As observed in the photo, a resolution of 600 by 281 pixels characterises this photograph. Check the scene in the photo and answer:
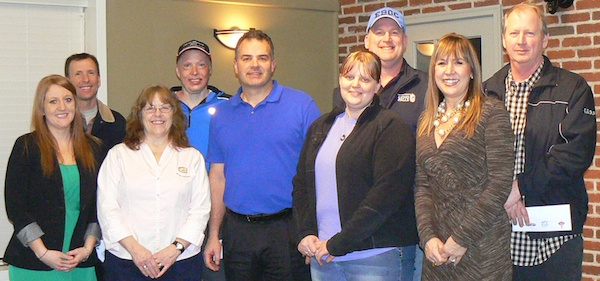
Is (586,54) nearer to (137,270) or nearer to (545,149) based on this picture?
A: (545,149)

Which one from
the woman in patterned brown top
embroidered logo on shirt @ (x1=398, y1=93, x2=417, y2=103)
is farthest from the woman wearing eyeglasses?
the woman in patterned brown top

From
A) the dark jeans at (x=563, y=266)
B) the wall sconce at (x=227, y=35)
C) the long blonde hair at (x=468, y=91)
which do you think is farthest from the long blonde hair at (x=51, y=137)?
the wall sconce at (x=227, y=35)

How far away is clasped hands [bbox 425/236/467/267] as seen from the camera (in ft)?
8.98

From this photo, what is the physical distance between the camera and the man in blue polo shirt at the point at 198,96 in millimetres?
3840

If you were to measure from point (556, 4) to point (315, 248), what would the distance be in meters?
2.77

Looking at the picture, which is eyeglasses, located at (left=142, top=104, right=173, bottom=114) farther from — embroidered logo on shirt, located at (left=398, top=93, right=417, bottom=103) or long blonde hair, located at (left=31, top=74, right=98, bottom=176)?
embroidered logo on shirt, located at (left=398, top=93, right=417, bottom=103)

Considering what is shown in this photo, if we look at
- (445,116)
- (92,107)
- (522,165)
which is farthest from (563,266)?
(92,107)

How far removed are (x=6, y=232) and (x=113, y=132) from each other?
1576 millimetres

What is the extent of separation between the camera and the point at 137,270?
A: 333cm

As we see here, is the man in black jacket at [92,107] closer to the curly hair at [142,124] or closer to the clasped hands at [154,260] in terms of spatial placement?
the curly hair at [142,124]

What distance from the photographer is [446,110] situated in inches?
114

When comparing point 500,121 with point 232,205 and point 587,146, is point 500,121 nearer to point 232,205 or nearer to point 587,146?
point 587,146

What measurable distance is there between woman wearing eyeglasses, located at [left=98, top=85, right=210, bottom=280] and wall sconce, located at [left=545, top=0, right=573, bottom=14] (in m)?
2.70

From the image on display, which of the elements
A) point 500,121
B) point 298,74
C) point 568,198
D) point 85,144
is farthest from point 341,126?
point 298,74
